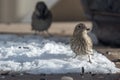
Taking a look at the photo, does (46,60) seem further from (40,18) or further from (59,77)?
(40,18)

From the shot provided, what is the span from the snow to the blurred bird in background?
7.52 feet

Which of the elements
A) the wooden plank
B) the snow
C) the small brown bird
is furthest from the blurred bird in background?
the wooden plank

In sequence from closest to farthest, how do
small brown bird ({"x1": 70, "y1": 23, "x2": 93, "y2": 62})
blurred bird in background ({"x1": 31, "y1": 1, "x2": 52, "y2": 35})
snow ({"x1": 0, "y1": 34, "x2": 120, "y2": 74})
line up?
1. snow ({"x1": 0, "y1": 34, "x2": 120, "y2": 74})
2. small brown bird ({"x1": 70, "y1": 23, "x2": 93, "y2": 62})
3. blurred bird in background ({"x1": 31, "y1": 1, "x2": 52, "y2": 35})

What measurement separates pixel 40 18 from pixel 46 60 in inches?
145

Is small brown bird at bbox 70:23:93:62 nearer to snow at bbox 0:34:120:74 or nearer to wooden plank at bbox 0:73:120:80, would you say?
snow at bbox 0:34:120:74

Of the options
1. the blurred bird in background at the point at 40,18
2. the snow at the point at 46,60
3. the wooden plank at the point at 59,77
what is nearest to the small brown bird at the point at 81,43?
the snow at the point at 46,60

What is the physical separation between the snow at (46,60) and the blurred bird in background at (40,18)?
2.29 m

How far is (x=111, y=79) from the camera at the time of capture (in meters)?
5.39

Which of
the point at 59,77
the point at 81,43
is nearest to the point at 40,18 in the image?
the point at 81,43

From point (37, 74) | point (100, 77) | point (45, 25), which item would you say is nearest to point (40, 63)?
point (37, 74)

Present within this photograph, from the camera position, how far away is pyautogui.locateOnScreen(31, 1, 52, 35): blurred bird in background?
9625mm

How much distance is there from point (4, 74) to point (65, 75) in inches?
24.9

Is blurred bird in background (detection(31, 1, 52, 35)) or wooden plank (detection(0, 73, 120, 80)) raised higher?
blurred bird in background (detection(31, 1, 52, 35))

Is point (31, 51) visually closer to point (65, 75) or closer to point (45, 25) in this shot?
point (65, 75)
